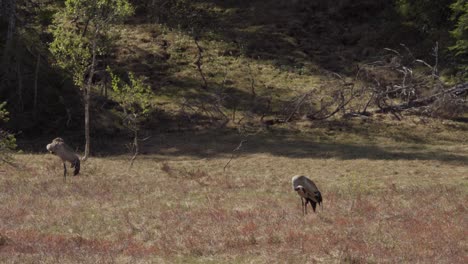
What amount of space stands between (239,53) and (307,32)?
658cm

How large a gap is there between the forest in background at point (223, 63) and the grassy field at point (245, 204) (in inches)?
154

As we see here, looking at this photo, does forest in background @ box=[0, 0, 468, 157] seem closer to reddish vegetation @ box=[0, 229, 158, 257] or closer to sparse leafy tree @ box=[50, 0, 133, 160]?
sparse leafy tree @ box=[50, 0, 133, 160]

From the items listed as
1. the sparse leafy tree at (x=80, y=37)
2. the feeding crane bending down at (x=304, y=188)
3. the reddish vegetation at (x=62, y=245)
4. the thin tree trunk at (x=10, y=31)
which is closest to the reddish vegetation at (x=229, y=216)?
the reddish vegetation at (x=62, y=245)

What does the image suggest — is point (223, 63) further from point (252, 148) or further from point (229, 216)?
point (229, 216)

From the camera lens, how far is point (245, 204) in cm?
1934

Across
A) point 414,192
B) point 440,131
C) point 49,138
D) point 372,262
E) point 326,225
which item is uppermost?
point 372,262

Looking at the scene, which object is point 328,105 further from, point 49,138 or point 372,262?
point 372,262

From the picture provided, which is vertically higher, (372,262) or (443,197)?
(372,262)

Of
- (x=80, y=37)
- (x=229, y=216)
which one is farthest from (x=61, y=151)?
(x=229, y=216)

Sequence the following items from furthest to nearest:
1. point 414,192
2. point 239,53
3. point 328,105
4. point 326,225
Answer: point 239,53 → point 328,105 → point 414,192 → point 326,225

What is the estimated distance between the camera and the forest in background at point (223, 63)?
122 ft

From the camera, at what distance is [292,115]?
40250 mm

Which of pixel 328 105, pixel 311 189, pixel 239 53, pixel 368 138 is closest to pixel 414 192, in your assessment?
pixel 311 189

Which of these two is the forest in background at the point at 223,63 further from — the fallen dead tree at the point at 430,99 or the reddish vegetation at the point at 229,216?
the reddish vegetation at the point at 229,216
